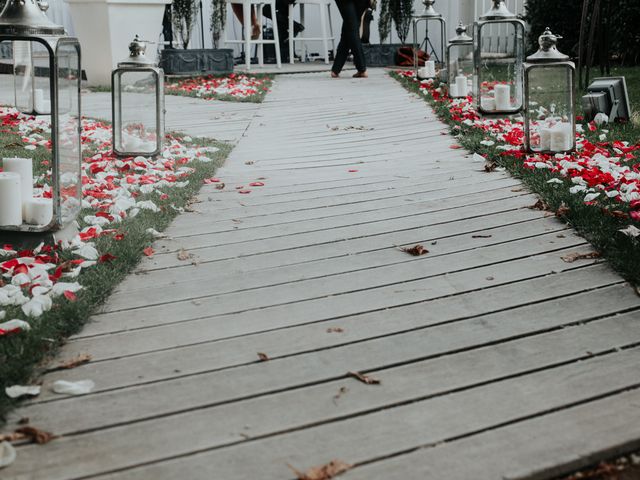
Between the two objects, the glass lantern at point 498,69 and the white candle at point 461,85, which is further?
the white candle at point 461,85

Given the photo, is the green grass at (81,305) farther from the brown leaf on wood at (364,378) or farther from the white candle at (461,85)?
the white candle at (461,85)

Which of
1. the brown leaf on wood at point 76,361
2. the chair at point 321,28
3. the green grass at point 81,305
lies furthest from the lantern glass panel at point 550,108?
the chair at point 321,28

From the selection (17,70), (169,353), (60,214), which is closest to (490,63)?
(17,70)

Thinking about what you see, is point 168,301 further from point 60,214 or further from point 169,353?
point 60,214

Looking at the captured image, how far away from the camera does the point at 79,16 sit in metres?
8.18

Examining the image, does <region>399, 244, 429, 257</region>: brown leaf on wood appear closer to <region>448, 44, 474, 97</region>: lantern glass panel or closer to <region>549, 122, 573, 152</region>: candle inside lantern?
<region>549, 122, 573, 152</region>: candle inside lantern

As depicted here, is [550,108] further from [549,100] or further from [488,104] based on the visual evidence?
[488,104]

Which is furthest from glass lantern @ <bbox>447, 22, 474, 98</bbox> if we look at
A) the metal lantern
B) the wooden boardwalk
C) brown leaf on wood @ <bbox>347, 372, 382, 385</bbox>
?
brown leaf on wood @ <bbox>347, 372, 382, 385</bbox>

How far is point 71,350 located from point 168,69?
7695mm

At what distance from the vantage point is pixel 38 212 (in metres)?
2.69

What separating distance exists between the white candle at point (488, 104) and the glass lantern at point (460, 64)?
1.24 m

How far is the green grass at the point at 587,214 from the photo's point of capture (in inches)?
98.0

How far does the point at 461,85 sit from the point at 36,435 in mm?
5150

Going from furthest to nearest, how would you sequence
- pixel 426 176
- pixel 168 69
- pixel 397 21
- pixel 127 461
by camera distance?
1. pixel 397 21
2. pixel 168 69
3. pixel 426 176
4. pixel 127 461
